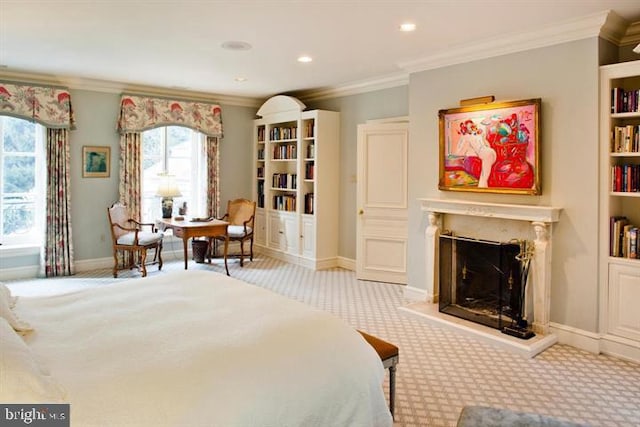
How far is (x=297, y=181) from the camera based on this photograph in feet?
22.5

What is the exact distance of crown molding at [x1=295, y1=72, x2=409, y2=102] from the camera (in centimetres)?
568

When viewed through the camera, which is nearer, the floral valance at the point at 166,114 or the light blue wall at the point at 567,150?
the light blue wall at the point at 567,150

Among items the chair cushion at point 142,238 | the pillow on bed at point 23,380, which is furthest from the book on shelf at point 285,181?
the pillow on bed at point 23,380

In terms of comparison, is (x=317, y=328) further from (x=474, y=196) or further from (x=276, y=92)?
(x=276, y=92)

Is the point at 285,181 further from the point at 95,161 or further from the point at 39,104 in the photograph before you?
the point at 39,104

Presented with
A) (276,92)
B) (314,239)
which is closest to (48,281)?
(314,239)

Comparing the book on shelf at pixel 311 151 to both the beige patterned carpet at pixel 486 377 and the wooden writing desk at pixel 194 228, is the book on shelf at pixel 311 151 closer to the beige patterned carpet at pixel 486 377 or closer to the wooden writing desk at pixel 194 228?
the wooden writing desk at pixel 194 228

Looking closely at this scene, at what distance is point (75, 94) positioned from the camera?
611 centimetres

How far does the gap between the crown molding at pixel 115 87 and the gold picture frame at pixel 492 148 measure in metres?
4.14

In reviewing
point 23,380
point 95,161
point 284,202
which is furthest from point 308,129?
point 23,380

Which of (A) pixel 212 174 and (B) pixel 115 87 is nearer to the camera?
(B) pixel 115 87

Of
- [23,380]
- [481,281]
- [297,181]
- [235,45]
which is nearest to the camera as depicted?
[23,380]

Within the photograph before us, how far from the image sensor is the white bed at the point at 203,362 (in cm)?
148

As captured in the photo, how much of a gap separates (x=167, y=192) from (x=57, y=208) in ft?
4.63
